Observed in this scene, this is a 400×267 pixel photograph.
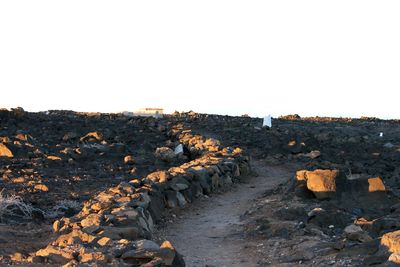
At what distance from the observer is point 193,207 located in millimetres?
12336

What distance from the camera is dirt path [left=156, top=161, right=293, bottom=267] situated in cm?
825

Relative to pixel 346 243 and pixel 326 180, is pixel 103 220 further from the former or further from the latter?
pixel 326 180

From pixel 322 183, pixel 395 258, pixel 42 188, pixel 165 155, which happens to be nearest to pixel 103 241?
pixel 395 258

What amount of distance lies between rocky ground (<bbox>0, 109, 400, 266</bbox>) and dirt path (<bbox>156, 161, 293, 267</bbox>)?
23 millimetres

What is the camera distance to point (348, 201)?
11.6 metres

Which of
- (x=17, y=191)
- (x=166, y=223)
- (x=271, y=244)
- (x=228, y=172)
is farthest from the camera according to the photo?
(x=228, y=172)

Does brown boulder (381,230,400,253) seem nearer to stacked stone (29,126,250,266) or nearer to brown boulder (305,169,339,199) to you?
stacked stone (29,126,250,266)

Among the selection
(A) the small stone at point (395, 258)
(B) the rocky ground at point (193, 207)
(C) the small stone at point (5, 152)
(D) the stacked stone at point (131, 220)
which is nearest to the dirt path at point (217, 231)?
(B) the rocky ground at point (193, 207)

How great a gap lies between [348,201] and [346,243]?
13.8ft

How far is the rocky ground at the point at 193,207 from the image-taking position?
7.03 metres

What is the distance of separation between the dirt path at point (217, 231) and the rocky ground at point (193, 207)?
Answer: 2 centimetres

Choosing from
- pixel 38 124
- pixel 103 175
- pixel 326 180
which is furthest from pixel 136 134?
pixel 326 180

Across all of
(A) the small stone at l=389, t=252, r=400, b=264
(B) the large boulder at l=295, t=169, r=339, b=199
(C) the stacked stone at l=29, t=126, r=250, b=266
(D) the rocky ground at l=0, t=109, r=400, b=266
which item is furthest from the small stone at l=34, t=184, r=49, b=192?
(A) the small stone at l=389, t=252, r=400, b=264

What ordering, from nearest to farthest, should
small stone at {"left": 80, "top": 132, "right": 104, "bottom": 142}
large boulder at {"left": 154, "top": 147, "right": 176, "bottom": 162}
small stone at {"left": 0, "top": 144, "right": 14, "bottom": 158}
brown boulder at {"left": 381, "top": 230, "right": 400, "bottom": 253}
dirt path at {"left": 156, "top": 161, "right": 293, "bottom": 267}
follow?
1. brown boulder at {"left": 381, "top": 230, "right": 400, "bottom": 253}
2. dirt path at {"left": 156, "top": 161, "right": 293, "bottom": 267}
3. small stone at {"left": 0, "top": 144, "right": 14, "bottom": 158}
4. large boulder at {"left": 154, "top": 147, "right": 176, "bottom": 162}
5. small stone at {"left": 80, "top": 132, "right": 104, "bottom": 142}
